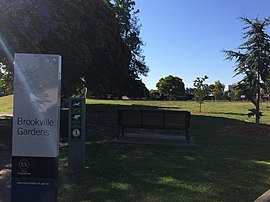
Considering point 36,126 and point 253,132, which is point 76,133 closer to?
point 36,126

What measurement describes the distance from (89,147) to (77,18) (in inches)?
248

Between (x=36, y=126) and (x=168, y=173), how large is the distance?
10.6 ft

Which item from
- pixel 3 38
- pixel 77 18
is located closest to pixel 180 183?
pixel 3 38

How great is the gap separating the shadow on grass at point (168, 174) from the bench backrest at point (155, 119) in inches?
33.3

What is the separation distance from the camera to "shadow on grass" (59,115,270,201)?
5.62 meters

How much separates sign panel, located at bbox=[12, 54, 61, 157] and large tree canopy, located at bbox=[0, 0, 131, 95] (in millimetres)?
8482

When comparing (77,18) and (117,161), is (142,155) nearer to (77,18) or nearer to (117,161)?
(117,161)

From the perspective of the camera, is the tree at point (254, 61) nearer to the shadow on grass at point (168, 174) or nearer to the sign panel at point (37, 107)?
the shadow on grass at point (168, 174)

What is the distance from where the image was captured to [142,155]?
855cm

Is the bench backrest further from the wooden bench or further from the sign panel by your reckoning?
the sign panel

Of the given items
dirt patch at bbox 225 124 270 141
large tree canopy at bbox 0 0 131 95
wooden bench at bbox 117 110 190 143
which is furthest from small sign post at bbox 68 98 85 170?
dirt patch at bbox 225 124 270 141

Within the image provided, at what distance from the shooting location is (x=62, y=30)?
43.5ft

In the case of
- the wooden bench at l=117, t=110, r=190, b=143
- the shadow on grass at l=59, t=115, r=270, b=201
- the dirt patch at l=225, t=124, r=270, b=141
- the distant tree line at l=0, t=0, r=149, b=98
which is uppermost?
the distant tree line at l=0, t=0, r=149, b=98

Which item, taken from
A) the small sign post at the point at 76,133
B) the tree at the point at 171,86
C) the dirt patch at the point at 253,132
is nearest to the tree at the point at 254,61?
the dirt patch at the point at 253,132
